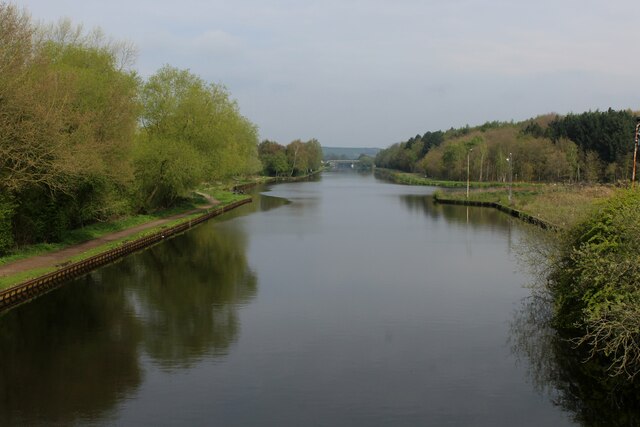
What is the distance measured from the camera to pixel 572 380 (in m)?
15.3

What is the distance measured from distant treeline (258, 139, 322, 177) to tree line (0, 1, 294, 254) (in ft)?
258

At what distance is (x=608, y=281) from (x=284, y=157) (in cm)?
12718

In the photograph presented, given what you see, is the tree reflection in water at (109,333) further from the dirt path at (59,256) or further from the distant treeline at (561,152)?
the distant treeline at (561,152)

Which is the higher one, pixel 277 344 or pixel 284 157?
pixel 284 157

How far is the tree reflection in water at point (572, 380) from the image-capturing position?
13453mm

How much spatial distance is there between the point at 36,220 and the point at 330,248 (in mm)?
15274

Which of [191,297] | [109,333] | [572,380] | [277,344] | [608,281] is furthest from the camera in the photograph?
Result: [191,297]

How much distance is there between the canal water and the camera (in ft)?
43.2

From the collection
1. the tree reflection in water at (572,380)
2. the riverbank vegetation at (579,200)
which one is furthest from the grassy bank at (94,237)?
the riverbank vegetation at (579,200)

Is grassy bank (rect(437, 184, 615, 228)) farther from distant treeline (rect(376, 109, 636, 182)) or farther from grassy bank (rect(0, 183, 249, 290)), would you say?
grassy bank (rect(0, 183, 249, 290))

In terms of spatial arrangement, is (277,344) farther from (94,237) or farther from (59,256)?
(94,237)

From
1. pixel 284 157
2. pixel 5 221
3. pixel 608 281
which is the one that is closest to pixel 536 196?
pixel 608 281

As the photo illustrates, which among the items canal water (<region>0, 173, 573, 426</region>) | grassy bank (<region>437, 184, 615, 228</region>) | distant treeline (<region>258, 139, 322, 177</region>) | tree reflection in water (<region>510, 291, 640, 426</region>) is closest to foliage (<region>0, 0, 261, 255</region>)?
canal water (<region>0, 173, 573, 426</region>)

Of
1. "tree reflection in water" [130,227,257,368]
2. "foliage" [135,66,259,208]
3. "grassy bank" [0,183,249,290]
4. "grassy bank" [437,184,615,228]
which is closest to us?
"tree reflection in water" [130,227,257,368]
